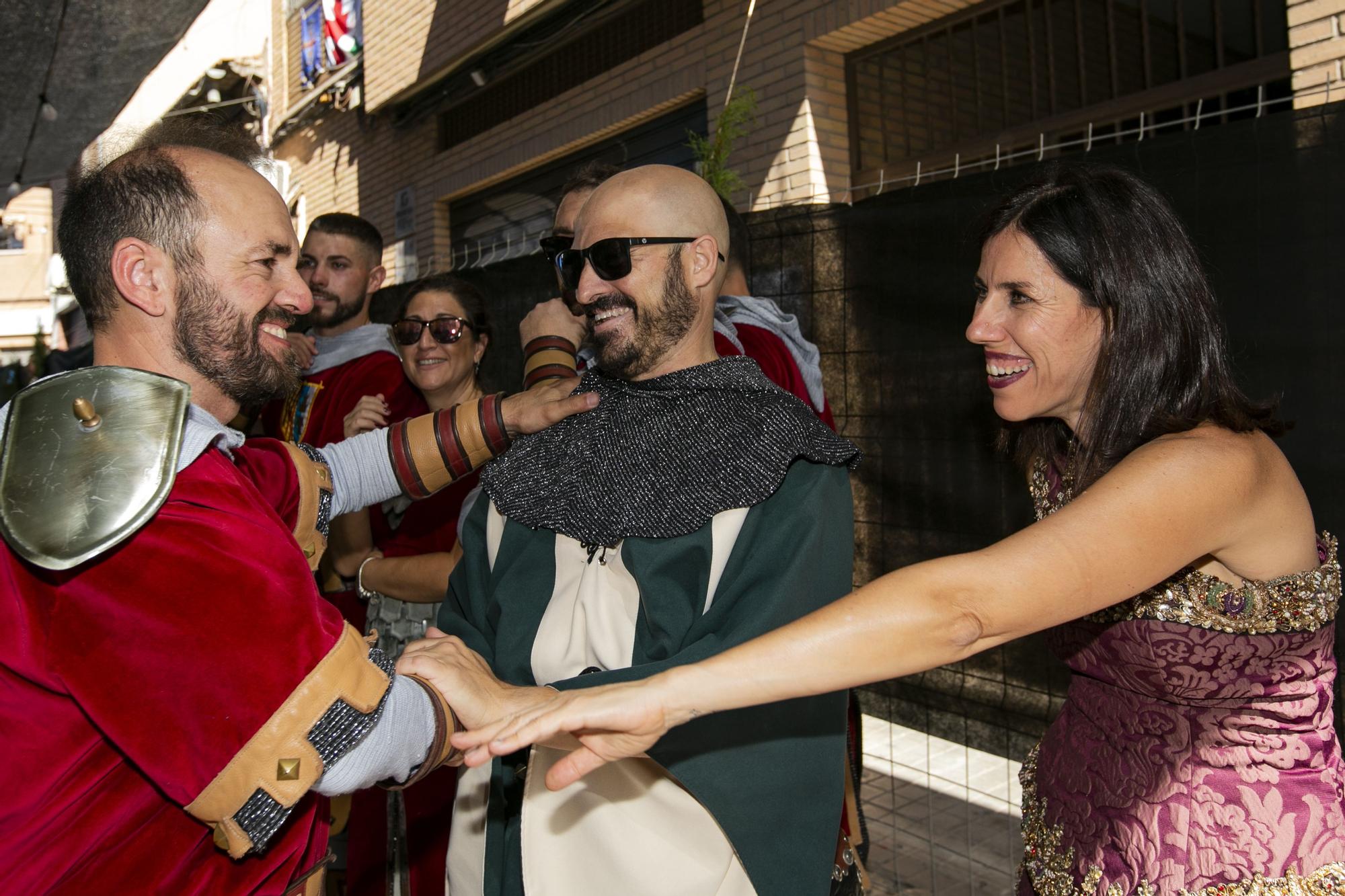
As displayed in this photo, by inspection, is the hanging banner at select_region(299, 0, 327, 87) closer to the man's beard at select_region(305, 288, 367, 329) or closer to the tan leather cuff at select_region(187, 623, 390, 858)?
the man's beard at select_region(305, 288, 367, 329)

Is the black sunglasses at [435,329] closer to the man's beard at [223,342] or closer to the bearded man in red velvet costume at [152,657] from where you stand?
the man's beard at [223,342]

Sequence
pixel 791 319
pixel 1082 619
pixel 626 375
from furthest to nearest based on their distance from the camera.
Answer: pixel 791 319, pixel 626 375, pixel 1082 619

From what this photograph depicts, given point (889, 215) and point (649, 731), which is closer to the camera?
point (649, 731)

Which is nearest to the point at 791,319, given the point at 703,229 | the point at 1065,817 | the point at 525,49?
the point at 703,229

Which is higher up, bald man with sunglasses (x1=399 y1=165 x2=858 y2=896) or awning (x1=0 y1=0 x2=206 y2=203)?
awning (x1=0 y1=0 x2=206 y2=203)

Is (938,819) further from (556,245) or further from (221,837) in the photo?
(221,837)

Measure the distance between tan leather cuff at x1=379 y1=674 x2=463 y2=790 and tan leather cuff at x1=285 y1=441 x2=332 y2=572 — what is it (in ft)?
1.67

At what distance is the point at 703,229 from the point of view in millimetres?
2285

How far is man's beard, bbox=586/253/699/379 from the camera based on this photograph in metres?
2.24

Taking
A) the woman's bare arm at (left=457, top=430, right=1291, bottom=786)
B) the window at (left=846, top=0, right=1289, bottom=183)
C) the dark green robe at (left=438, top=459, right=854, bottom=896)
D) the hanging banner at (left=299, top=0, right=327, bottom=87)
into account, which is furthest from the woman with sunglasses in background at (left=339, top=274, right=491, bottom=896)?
the hanging banner at (left=299, top=0, right=327, bottom=87)

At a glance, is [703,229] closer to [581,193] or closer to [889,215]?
[581,193]

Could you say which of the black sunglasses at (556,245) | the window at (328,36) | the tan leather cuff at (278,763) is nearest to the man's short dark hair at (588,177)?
the black sunglasses at (556,245)

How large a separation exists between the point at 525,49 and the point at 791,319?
7.09m

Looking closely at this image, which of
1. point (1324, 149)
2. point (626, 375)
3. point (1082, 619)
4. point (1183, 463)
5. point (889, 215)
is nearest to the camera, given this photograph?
point (1183, 463)
